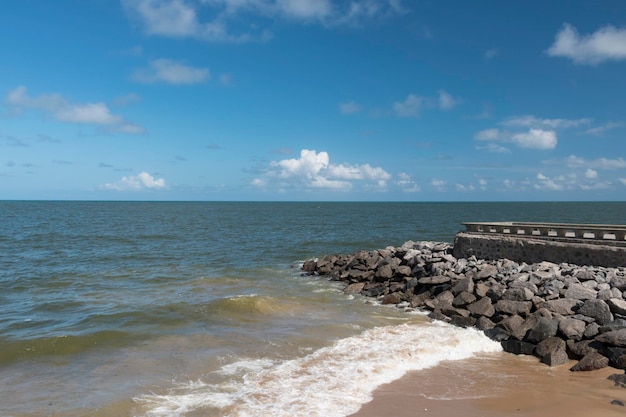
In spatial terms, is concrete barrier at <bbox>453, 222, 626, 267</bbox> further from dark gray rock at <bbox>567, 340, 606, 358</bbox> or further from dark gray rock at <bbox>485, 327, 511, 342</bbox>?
dark gray rock at <bbox>485, 327, 511, 342</bbox>

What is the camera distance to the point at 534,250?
2003 centimetres

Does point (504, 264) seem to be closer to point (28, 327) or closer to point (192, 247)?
point (28, 327)

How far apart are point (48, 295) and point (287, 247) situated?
21.8m

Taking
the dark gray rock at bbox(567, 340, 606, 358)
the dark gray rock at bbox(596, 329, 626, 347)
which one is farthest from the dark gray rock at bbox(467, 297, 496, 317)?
the dark gray rock at bbox(596, 329, 626, 347)

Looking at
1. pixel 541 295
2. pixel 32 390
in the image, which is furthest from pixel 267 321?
pixel 541 295

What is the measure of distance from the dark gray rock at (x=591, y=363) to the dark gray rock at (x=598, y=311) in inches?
81.2

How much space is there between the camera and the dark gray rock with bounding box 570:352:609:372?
431 inches

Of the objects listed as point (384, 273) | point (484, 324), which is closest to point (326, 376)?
point (484, 324)

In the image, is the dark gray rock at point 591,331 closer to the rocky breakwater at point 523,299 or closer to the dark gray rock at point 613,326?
the rocky breakwater at point 523,299

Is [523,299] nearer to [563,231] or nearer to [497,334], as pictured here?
[497,334]

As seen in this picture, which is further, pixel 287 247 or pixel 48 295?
pixel 287 247

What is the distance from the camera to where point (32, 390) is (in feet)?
33.8

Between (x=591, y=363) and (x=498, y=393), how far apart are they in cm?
294

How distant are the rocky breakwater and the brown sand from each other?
61cm
